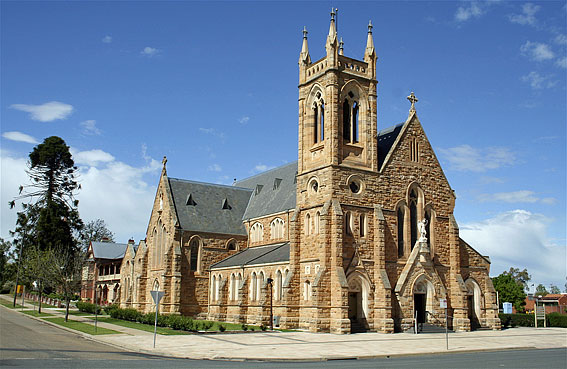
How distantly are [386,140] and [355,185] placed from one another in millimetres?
7260

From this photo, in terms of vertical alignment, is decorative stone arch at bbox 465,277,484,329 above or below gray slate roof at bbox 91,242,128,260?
below

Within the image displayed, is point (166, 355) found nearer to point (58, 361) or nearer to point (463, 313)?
point (58, 361)

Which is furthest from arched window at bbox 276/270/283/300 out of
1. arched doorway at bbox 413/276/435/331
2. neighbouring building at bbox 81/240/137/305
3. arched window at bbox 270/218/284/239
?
neighbouring building at bbox 81/240/137/305

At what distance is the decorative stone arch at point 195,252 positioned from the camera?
171 feet

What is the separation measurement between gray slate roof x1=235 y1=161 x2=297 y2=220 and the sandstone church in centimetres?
52

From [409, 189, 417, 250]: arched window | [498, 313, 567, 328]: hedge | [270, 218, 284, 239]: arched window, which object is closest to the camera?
[409, 189, 417, 250]: arched window

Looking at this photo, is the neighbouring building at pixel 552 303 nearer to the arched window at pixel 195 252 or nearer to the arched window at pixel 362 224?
the arched window at pixel 362 224

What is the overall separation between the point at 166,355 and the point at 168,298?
90.5ft

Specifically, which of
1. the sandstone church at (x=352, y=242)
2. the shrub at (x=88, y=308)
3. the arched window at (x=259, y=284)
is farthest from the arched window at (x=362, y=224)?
the shrub at (x=88, y=308)

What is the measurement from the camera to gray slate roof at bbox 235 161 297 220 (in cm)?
5059

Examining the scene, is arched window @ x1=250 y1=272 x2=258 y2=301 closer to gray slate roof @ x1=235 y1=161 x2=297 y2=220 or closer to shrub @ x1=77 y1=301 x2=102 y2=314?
gray slate roof @ x1=235 y1=161 x2=297 y2=220

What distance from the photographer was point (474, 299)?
4466 cm

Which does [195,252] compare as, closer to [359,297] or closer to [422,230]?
[359,297]

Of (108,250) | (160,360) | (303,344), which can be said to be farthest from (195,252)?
(108,250)
